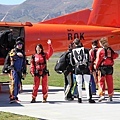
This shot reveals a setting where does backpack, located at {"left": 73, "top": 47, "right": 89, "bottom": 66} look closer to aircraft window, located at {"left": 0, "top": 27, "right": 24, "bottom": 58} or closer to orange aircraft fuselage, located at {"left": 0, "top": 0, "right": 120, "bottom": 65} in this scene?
aircraft window, located at {"left": 0, "top": 27, "right": 24, "bottom": 58}

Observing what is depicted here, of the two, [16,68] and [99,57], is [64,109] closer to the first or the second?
[16,68]

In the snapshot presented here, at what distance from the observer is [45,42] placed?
19.1 metres

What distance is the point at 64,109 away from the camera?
12.8m

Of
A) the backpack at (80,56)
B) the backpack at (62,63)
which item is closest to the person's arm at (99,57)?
the backpack at (80,56)

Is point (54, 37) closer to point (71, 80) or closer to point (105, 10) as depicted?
point (105, 10)

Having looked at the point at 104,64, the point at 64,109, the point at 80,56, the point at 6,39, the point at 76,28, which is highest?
the point at 76,28

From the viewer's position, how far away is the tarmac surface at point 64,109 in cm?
1147

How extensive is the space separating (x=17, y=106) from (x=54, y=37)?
621 cm

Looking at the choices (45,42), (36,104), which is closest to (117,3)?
(45,42)

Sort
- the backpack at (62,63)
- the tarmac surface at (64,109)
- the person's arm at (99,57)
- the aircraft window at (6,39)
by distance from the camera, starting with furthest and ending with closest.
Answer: the aircraft window at (6,39)
the backpack at (62,63)
the person's arm at (99,57)
the tarmac surface at (64,109)

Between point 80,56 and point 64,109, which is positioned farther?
point 80,56

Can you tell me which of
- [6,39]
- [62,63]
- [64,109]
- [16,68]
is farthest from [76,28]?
[64,109]

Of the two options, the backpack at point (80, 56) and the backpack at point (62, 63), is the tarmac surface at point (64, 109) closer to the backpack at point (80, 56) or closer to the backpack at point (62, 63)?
the backpack at point (62, 63)

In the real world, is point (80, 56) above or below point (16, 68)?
above
